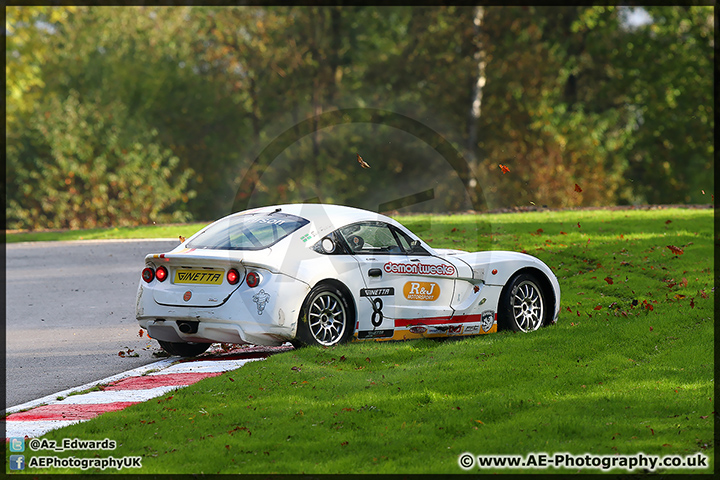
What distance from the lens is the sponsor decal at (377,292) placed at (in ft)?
30.4

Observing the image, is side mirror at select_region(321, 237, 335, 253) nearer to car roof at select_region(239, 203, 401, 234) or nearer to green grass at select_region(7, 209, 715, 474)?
car roof at select_region(239, 203, 401, 234)

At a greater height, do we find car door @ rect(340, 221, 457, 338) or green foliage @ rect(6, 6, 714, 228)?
green foliage @ rect(6, 6, 714, 228)

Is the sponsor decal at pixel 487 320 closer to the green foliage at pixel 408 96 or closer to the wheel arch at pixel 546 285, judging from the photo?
the wheel arch at pixel 546 285

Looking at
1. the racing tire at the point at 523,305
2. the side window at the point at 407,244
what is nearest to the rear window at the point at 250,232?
the side window at the point at 407,244

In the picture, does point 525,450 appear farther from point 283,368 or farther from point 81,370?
point 81,370

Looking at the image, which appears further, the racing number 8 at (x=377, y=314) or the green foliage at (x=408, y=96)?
the green foliage at (x=408, y=96)

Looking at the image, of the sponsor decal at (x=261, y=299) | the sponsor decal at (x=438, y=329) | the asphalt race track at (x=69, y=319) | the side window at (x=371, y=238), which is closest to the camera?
the sponsor decal at (x=261, y=299)

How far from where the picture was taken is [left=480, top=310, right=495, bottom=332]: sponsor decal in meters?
9.97

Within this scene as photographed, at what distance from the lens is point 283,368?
820cm

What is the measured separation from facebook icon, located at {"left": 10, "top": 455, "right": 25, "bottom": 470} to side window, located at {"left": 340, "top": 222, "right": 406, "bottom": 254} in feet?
14.7

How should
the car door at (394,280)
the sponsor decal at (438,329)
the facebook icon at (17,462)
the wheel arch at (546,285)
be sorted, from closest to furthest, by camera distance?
the facebook icon at (17,462) → the car door at (394,280) → the sponsor decal at (438,329) → the wheel arch at (546,285)

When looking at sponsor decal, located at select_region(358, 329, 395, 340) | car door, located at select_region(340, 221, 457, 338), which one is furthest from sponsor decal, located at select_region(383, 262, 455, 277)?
sponsor decal, located at select_region(358, 329, 395, 340)

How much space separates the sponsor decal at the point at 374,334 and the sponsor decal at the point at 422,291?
0.44 m

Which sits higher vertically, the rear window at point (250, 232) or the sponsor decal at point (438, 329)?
the rear window at point (250, 232)
